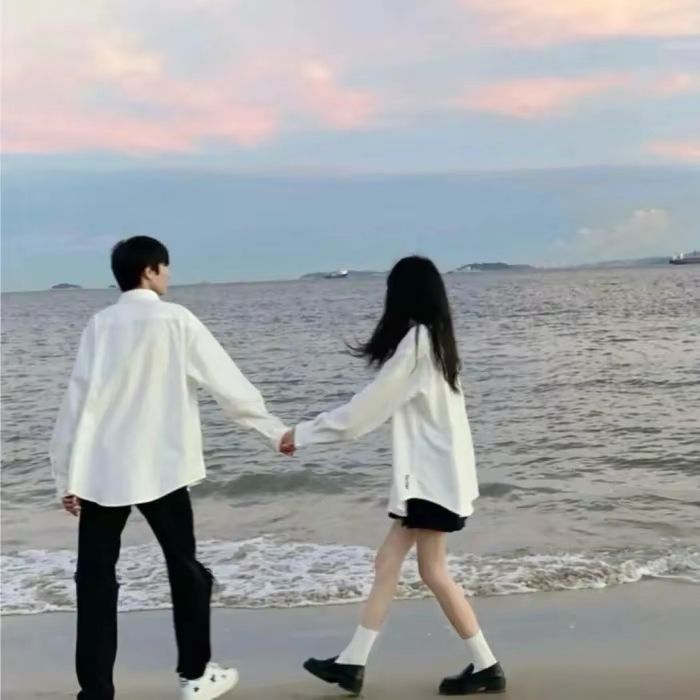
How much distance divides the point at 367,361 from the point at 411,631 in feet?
5.43

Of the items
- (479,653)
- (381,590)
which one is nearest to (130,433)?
(381,590)

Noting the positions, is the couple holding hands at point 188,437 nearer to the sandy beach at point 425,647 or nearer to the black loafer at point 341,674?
the black loafer at point 341,674

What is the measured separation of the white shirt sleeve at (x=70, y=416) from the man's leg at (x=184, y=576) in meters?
0.30

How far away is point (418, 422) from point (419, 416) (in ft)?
0.07

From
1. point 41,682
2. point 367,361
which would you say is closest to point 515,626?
point 367,361

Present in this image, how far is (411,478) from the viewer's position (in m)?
3.51

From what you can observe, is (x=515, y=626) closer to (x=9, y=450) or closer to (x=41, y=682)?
(x=41, y=682)

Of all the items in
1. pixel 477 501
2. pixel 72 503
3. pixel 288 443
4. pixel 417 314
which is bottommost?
pixel 477 501

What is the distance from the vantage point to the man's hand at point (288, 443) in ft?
12.0

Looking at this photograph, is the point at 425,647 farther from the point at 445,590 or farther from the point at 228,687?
the point at 228,687

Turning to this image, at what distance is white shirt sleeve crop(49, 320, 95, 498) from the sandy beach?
1.15m

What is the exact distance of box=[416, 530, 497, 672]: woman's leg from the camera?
367cm

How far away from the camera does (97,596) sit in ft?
11.4

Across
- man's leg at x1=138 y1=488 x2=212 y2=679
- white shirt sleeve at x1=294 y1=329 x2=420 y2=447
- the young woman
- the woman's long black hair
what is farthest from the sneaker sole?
the woman's long black hair
